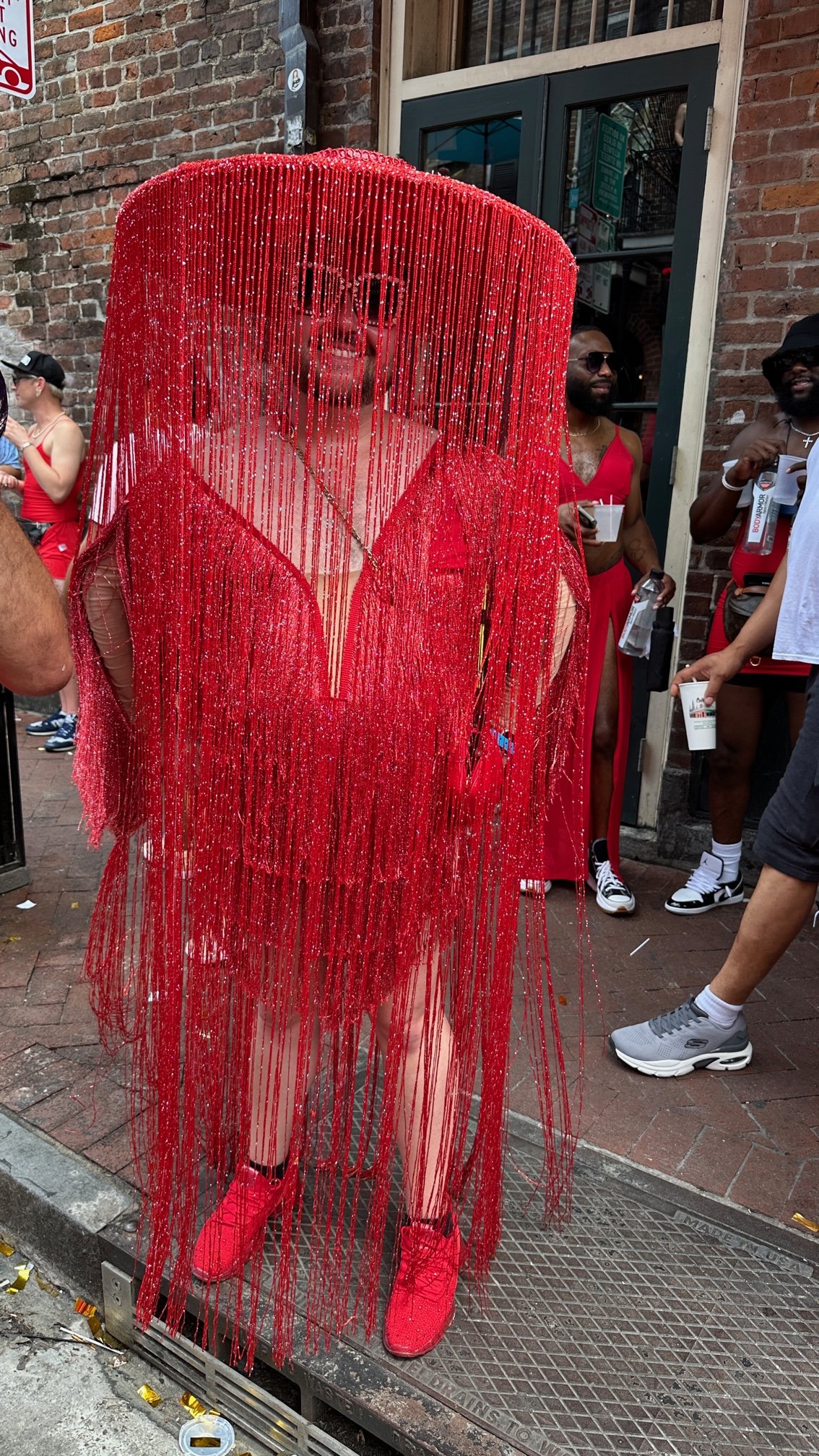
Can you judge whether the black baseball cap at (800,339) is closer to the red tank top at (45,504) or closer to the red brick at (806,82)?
the red brick at (806,82)

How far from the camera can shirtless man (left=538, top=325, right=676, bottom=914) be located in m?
3.67

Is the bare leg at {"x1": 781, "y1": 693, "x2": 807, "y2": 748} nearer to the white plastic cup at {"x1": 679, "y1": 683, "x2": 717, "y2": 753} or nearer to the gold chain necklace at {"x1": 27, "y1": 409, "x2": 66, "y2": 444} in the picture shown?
the white plastic cup at {"x1": 679, "y1": 683, "x2": 717, "y2": 753}

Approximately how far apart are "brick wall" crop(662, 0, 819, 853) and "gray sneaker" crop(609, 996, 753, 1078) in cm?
197

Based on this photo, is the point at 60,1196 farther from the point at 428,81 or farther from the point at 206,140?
the point at 206,140

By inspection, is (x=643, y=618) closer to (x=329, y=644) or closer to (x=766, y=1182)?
(x=766, y=1182)

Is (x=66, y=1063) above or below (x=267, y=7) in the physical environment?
below

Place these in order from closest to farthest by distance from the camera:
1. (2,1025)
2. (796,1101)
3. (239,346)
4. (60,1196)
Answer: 1. (239,346)
2. (60,1196)
3. (796,1101)
4. (2,1025)

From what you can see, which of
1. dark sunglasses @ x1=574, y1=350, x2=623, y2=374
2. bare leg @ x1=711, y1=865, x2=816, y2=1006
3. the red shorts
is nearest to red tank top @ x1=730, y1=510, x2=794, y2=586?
dark sunglasses @ x1=574, y1=350, x2=623, y2=374

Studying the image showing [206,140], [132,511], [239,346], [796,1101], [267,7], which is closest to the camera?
[239,346]

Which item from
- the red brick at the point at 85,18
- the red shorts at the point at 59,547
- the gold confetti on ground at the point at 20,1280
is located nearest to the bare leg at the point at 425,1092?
the gold confetti on ground at the point at 20,1280

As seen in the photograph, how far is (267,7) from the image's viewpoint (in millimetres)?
4898

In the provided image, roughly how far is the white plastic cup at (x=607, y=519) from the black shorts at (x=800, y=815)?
4.26ft

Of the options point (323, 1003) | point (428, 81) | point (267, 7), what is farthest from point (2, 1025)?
point (267, 7)

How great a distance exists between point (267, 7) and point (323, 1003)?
5203 mm
